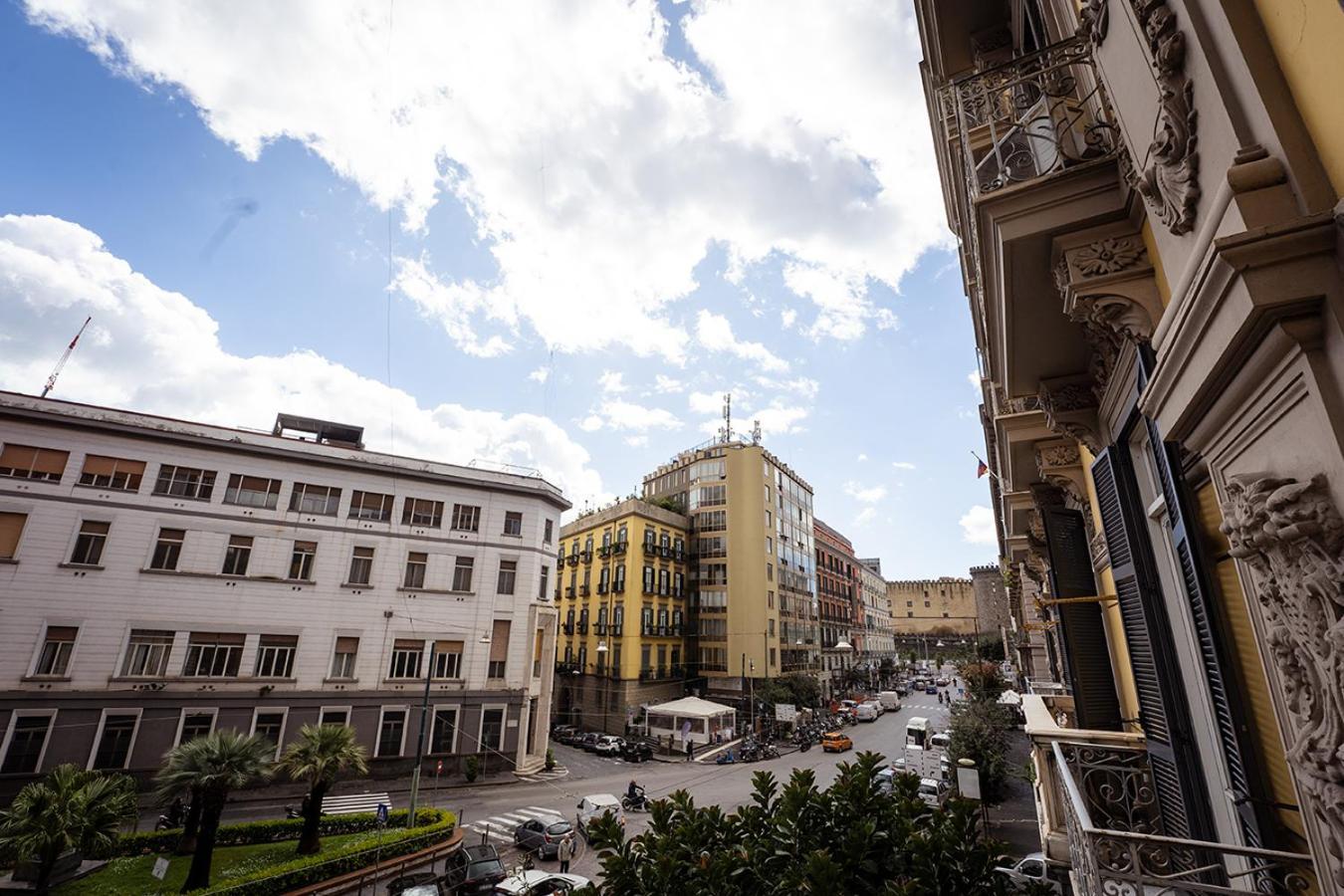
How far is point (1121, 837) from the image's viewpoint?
9.55 ft

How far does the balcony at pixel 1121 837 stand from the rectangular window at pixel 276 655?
87.2 feet

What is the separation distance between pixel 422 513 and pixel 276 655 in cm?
799

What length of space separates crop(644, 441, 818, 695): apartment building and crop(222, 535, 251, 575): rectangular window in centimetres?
3047

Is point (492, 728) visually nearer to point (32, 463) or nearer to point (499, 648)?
point (499, 648)

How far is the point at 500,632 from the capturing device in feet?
91.4

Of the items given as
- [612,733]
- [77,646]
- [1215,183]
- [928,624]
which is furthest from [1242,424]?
[928,624]

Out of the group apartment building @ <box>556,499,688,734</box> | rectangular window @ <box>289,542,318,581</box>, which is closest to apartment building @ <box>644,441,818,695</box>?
apartment building @ <box>556,499,688,734</box>

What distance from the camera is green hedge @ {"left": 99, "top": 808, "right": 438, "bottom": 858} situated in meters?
15.0

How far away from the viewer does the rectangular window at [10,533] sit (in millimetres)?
20734

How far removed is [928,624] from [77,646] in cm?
11202

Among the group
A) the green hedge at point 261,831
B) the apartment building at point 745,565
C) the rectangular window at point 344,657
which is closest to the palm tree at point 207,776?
the green hedge at point 261,831

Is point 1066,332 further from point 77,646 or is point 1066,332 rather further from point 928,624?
point 928,624

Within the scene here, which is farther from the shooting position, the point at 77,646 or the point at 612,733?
the point at 612,733

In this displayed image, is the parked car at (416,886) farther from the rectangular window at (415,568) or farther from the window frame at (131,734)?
the window frame at (131,734)
